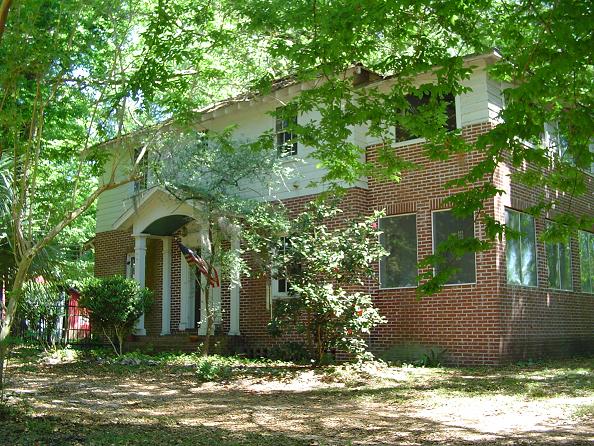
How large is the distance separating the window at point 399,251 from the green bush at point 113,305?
5917mm

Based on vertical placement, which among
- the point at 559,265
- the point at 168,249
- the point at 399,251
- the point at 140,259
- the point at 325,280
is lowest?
the point at 325,280

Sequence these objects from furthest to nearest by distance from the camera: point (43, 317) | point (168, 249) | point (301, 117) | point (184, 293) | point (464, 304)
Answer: point (168, 249)
point (184, 293)
point (43, 317)
point (301, 117)
point (464, 304)

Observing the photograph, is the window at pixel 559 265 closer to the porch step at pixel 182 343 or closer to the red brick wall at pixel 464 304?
the red brick wall at pixel 464 304

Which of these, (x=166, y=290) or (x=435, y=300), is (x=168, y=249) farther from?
(x=435, y=300)

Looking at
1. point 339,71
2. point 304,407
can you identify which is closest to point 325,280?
point 304,407

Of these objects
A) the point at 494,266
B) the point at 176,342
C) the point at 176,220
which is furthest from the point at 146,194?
the point at 494,266

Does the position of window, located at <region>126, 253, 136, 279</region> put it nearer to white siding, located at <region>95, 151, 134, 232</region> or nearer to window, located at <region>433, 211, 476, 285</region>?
white siding, located at <region>95, 151, 134, 232</region>

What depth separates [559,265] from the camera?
53.1 feet

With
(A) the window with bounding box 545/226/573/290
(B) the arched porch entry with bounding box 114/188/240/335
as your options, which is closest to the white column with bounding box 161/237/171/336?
(B) the arched porch entry with bounding box 114/188/240/335

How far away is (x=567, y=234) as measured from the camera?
6066mm

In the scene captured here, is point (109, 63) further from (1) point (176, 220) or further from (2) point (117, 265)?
(2) point (117, 265)

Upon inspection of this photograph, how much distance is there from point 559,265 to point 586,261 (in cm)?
155

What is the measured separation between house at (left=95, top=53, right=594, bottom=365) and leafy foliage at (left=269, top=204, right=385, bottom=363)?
1.93m

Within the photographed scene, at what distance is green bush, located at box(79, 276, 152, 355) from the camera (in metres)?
16.3
